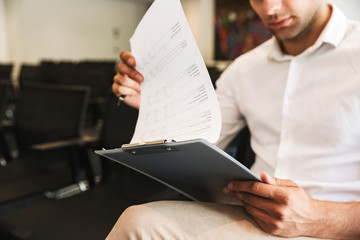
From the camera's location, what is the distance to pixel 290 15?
Answer: 1.10 metres

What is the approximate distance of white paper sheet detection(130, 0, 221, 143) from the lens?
0.76 m

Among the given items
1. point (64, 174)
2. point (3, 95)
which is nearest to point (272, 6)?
point (64, 174)

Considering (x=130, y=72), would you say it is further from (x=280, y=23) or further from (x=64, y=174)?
(x=64, y=174)

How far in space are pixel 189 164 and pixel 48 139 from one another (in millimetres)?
1357

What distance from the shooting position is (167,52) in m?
0.85

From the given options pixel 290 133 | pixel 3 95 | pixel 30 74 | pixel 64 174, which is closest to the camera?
pixel 290 133

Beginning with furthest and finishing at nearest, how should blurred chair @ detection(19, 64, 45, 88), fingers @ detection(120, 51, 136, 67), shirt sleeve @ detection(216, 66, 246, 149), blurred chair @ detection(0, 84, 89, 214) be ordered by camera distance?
blurred chair @ detection(19, 64, 45, 88)
blurred chair @ detection(0, 84, 89, 214)
shirt sleeve @ detection(216, 66, 246, 149)
fingers @ detection(120, 51, 136, 67)

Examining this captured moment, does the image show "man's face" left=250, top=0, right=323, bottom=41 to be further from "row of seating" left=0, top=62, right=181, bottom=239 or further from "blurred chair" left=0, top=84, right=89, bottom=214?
"blurred chair" left=0, top=84, right=89, bottom=214

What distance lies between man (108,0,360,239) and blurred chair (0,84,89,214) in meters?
0.77

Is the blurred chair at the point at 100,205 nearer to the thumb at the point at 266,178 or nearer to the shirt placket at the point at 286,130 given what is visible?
the shirt placket at the point at 286,130

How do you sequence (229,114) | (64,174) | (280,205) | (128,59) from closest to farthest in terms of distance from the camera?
(280,205)
(128,59)
(229,114)
(64,174)

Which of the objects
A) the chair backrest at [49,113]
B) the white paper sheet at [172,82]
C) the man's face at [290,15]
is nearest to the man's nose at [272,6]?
the man's face at [290,15]

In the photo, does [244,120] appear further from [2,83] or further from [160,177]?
[2,83]

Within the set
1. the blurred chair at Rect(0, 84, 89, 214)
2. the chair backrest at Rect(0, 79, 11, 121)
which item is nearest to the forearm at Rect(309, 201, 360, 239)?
the blurred chair at Rect(0, 84, 89, 214)
